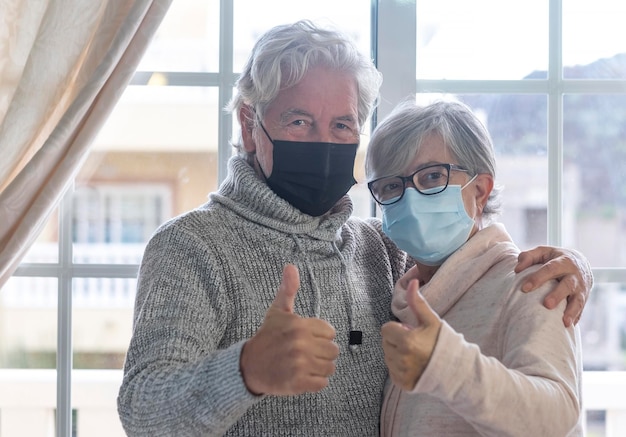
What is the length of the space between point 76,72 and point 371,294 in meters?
0.92

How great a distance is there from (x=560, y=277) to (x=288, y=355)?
56cm

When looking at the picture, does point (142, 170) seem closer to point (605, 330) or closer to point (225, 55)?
point (225, 55)

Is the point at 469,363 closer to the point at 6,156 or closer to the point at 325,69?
the point at 325,69

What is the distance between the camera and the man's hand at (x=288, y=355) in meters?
1.09

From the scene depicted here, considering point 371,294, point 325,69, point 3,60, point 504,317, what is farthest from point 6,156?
point 504,317

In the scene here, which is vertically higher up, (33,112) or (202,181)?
(33,112)

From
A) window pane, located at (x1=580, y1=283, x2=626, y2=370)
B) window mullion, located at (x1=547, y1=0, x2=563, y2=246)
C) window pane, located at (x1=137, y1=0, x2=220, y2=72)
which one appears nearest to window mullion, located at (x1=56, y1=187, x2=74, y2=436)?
window pane, located at (x1=137, y1=0, x2=220, y2=72)

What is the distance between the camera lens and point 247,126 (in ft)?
5.38

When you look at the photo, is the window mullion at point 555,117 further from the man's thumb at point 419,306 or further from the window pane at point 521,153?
the man's thumb at point 419,306

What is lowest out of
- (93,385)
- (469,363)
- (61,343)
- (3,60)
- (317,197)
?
(93,385)

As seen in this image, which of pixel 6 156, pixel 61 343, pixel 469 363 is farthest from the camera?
pixel 61 343

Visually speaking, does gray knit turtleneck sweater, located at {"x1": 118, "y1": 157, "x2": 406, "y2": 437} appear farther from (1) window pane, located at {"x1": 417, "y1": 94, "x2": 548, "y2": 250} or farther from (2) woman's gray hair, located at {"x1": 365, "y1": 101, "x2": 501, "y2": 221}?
(1) window pane, located at {"x1": 417, "y1": 94, "x2": 548, "y2": 250}

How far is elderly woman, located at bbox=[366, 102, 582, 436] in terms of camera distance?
43.1 inches

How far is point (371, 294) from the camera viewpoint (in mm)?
1634
